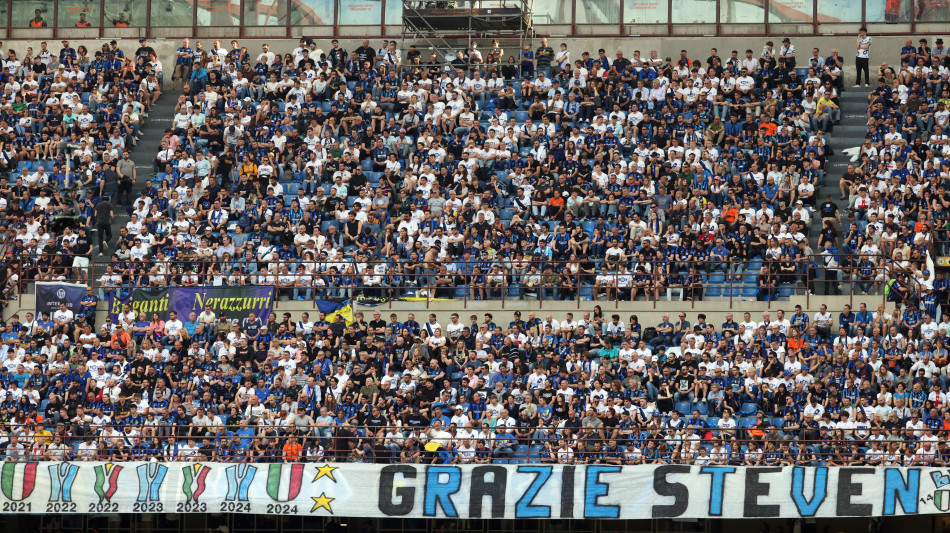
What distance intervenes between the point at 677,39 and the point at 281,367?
17.2 m

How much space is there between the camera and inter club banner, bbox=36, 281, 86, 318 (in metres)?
36.6

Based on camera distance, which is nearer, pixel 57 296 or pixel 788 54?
pixel 57 296

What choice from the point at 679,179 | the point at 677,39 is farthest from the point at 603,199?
the point at 677,39

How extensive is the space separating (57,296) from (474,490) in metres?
12.2

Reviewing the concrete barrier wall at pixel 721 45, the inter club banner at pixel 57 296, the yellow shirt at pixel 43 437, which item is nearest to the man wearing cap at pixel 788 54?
the concrete barrier wall at pixel 721 45

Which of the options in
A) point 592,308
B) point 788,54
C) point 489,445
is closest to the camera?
point 489,445

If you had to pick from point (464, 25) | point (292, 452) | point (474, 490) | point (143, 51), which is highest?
point (464, 25)

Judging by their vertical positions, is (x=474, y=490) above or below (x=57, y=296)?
below

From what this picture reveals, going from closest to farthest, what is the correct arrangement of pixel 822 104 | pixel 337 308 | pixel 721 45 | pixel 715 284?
1. pixel 715 284
2. pixel 337 308
3. pixel 822 104
4. pixel 721 45

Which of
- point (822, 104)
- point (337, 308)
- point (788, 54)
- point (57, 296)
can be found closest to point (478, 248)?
point (337, 308)

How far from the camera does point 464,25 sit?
1780 inches

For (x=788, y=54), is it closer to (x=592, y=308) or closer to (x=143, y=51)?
(x=592, y=308)

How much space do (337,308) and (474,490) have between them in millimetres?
7391

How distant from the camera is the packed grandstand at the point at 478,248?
31609mm
